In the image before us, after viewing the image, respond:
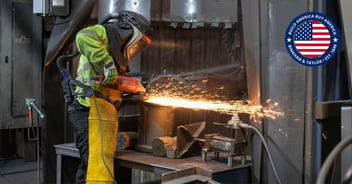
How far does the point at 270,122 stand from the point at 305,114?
24cm

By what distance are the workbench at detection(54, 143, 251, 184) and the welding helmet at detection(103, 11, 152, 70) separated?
707mm

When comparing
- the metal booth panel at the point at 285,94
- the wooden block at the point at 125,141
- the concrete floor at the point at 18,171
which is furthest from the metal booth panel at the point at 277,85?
the concrete floor at the point at 18,171

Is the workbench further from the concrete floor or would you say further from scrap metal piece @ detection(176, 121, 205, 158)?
the concrete floor

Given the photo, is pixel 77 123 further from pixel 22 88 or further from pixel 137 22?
pixel 22 88

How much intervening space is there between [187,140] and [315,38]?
4.23 ft

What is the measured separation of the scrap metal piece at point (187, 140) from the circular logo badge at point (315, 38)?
3.51 ft

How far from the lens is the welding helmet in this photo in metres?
3.33

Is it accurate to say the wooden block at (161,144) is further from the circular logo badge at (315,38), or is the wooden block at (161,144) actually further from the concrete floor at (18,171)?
the concrete floor at (18,171)

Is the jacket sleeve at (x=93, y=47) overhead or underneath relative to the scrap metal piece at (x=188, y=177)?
overhead

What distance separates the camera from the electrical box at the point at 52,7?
436 cm

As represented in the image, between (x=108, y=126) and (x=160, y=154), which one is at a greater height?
(x=108, y=126)

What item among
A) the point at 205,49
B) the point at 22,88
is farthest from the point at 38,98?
the point at 205,49

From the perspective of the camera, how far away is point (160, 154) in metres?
3.39

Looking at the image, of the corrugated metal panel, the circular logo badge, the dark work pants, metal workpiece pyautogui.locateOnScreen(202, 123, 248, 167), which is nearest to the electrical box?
the corrugated metal panel
